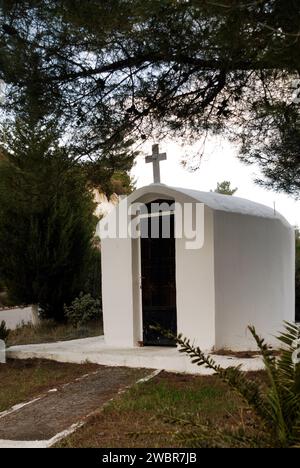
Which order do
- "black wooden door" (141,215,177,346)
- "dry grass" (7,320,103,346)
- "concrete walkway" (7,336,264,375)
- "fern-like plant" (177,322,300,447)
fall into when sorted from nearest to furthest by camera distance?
"fern-like plant" (177,322,300,447) → "concrete walkway" (7,336,264,375) → "black wooden door" (141,215,177,346) → "dry grass" (7,320,103,346)

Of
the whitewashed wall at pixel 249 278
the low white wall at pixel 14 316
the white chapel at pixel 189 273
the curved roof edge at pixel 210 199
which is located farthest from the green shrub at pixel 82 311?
the curved roof edge at pixel 210 199

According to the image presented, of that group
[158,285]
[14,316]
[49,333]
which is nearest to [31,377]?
[158,285]

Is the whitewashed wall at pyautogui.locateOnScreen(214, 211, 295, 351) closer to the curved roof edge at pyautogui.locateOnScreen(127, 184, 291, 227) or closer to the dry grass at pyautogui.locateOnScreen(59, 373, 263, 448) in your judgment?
the curved roof edge at pyautogui.locateOnScreen(127, 184, 291, 227)

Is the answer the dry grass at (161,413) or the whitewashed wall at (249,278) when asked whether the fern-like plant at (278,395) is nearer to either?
Answer: the dry grass at (161,413)

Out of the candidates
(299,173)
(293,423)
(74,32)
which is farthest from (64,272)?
(293,423)

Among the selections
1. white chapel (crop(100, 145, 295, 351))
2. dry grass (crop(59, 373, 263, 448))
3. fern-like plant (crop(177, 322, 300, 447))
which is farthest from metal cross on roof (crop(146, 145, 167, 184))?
fern-like plant (crop(177, 322, 300, 447))

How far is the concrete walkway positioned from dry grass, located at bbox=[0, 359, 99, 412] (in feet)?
0.49

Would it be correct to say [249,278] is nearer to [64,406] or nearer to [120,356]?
[120,356]

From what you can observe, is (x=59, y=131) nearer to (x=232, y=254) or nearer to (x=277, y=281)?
(x=232, y=254)

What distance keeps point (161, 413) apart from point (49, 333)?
912 cm

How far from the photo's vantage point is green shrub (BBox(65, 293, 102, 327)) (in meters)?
12.6

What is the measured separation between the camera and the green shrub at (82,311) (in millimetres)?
12609

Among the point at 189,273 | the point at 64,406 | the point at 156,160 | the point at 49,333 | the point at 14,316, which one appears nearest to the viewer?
the point at 64,406

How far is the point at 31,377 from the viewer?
739cm
